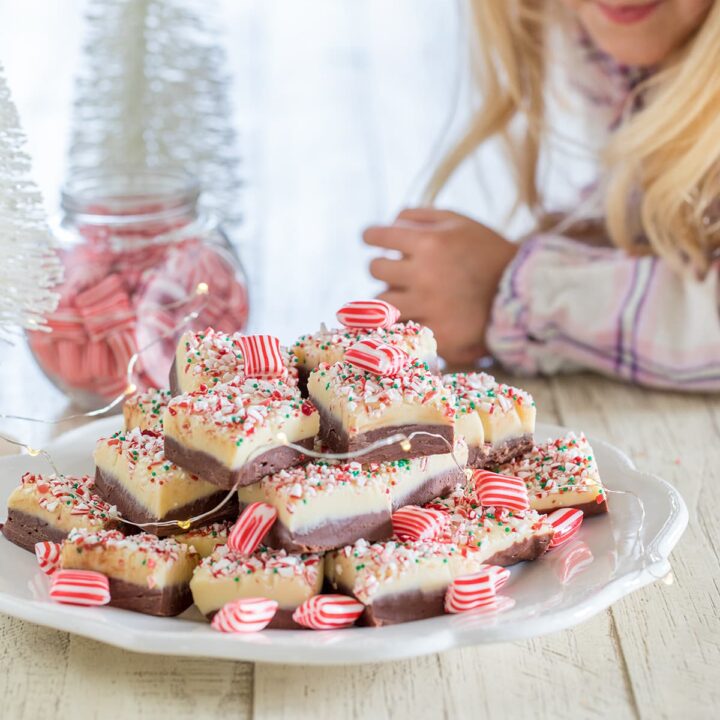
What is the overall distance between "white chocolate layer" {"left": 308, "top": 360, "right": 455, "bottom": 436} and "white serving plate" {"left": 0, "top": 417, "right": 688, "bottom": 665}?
17 cm

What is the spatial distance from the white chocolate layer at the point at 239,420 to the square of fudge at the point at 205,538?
8cm

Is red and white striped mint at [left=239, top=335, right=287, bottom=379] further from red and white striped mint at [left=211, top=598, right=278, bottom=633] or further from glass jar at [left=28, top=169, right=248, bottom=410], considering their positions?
glass jar at [left=28, top=169, right=248, bottom=410]

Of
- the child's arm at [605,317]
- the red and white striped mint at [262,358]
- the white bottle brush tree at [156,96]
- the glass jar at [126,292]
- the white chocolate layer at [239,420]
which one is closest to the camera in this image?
the white chocolate layer at [239,420]

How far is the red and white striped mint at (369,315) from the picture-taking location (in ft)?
3.86

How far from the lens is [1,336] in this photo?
4.18 feet

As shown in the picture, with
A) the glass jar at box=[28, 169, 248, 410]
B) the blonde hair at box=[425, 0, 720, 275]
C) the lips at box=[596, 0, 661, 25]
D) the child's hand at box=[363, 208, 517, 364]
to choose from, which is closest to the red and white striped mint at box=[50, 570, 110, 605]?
the glass jar at box=[28, 169, 248, 410]

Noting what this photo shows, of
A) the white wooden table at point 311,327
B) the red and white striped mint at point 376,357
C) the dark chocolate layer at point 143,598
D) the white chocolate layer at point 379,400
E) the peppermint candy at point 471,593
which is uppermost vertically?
the red and white striped mint at point 376,357

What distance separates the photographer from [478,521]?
1.08m

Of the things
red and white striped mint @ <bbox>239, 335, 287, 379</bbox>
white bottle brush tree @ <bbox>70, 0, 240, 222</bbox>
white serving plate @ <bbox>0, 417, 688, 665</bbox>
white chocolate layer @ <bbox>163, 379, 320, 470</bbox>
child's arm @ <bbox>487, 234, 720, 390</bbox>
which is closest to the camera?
white serving plate @ <bbox>0, 417, 688, 665</bbox>

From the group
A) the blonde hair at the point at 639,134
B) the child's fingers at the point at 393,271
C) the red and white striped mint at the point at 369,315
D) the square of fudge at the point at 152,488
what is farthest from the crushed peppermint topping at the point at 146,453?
the blonde hair at the point at 639,134

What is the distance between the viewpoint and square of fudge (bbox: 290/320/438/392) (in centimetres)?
117

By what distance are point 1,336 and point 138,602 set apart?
42cm

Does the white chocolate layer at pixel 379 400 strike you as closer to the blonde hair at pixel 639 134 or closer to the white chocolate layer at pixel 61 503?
the white chocolate layer at pixel 61 503

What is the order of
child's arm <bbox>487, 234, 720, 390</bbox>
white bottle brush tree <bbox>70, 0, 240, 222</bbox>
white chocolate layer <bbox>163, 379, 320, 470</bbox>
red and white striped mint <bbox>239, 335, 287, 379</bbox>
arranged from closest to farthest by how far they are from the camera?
1. white chocolate layer <bbox>163, 379, 320, 470</bbox>
2. red and white striped mint <bbox>239, 335, 287, 379</bbox>
3. child's arm <bbox>487, 234, 720, 390</bbox>
4. white bottle brush tree <bbox>70, 0, 240, 222</bbox>
